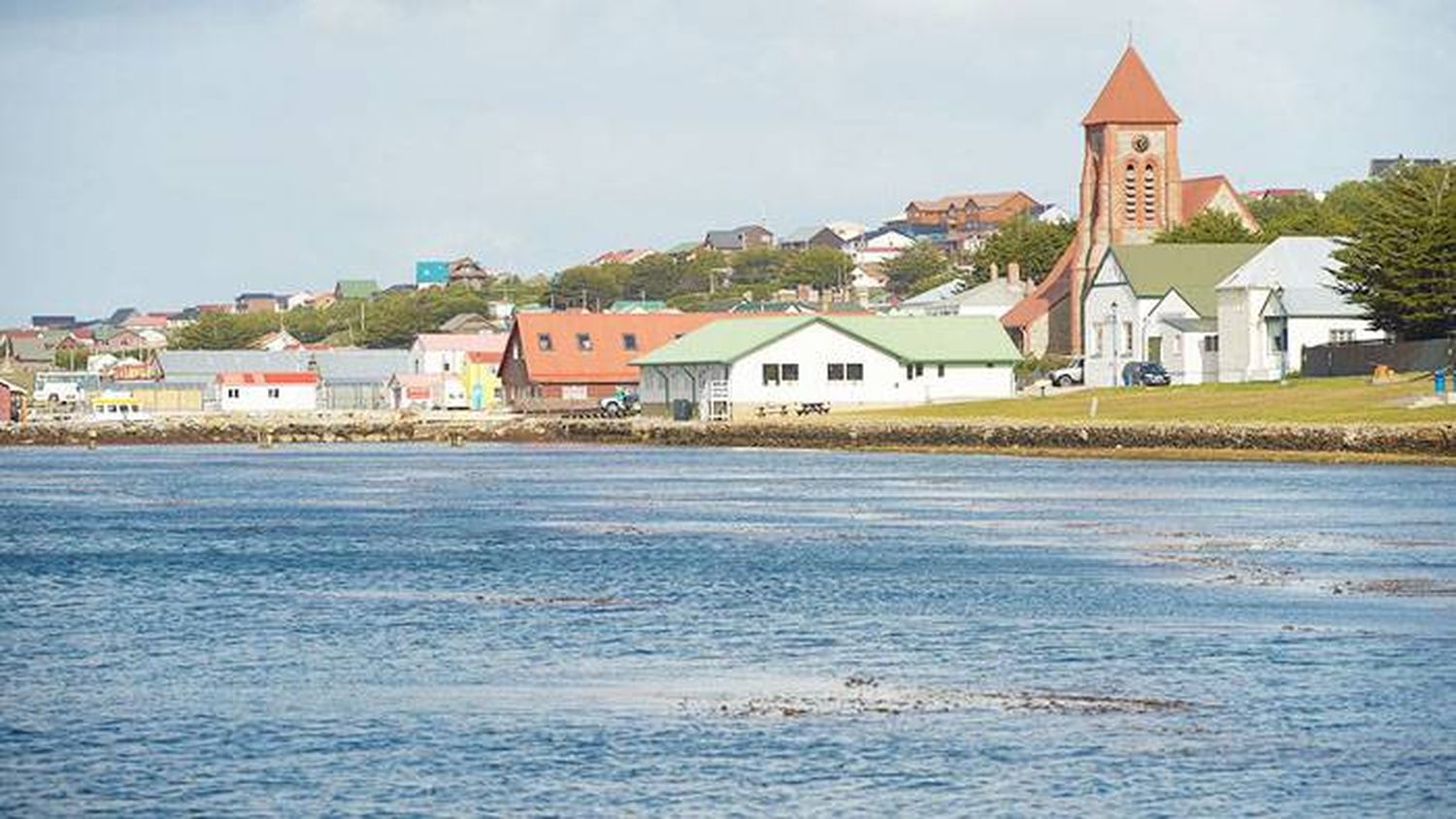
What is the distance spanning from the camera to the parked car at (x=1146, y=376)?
4852 inches

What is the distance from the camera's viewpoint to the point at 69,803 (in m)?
24.6

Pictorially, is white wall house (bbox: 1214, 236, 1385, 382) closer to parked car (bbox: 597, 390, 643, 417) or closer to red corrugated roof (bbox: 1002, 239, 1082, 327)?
red corrugated roof (bbox: 1002, 239, 1082, 327)

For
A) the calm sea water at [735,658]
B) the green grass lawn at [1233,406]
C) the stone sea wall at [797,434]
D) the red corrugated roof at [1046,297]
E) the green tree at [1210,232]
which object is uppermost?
the green tree at [1210,232]

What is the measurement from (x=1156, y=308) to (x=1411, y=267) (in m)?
33.0

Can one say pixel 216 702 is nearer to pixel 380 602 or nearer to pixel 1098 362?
A: pixel 380 602

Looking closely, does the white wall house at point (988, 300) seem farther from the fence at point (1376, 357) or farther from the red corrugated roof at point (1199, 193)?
the fence at point (1376, 357)

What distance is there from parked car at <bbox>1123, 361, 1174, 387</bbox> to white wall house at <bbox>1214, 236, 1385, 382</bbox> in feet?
10.4

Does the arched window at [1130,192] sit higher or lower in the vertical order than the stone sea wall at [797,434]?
higher

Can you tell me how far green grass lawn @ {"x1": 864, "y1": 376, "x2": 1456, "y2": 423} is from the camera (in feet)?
291

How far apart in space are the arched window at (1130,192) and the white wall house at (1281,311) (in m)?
41.9

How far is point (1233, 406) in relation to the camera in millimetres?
99250

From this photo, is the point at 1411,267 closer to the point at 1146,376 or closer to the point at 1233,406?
the point at 1233,406

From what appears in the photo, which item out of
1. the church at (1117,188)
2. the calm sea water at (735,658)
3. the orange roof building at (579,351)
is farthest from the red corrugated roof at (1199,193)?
the calm sea water at (735,658)

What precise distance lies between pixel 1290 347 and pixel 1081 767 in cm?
9230
